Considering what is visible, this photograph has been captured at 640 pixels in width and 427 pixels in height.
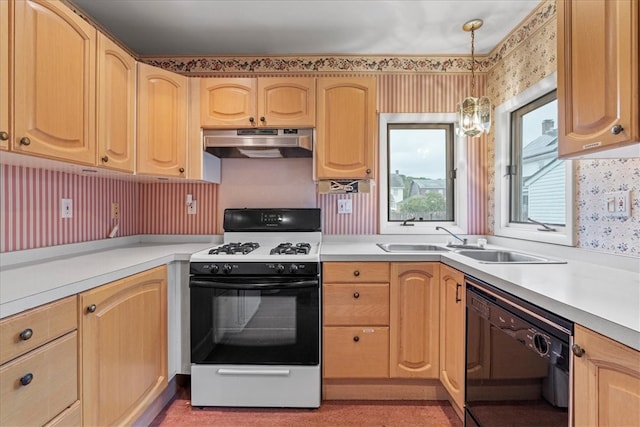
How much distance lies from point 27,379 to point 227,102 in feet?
5.81

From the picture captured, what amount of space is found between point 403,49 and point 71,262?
2549 mm

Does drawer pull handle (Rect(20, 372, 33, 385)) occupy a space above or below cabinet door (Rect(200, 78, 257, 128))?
below

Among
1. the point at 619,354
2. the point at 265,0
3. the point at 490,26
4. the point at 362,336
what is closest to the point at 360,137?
the point at 265,0

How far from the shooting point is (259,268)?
5.76 feet

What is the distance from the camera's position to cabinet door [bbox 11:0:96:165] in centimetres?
117

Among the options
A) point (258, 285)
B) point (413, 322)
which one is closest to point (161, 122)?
point (258, 285)

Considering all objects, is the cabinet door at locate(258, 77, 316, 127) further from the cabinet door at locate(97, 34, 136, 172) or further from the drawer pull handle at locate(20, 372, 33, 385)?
the drawer pull handle at locate(20, 372, 33, 385)

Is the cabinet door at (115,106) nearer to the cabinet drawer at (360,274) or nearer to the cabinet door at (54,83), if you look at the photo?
the cabinet door at (54,83)

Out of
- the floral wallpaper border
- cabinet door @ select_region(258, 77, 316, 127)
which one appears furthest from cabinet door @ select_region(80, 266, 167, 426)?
the floral wallpaper border

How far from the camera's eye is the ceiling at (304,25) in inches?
72.3

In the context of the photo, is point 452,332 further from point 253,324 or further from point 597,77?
point 597,77

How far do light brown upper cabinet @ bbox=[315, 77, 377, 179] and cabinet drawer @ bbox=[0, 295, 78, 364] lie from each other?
154 cm

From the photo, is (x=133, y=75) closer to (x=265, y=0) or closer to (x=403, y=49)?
(x=265, y=0)

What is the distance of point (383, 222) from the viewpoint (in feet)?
8.12
